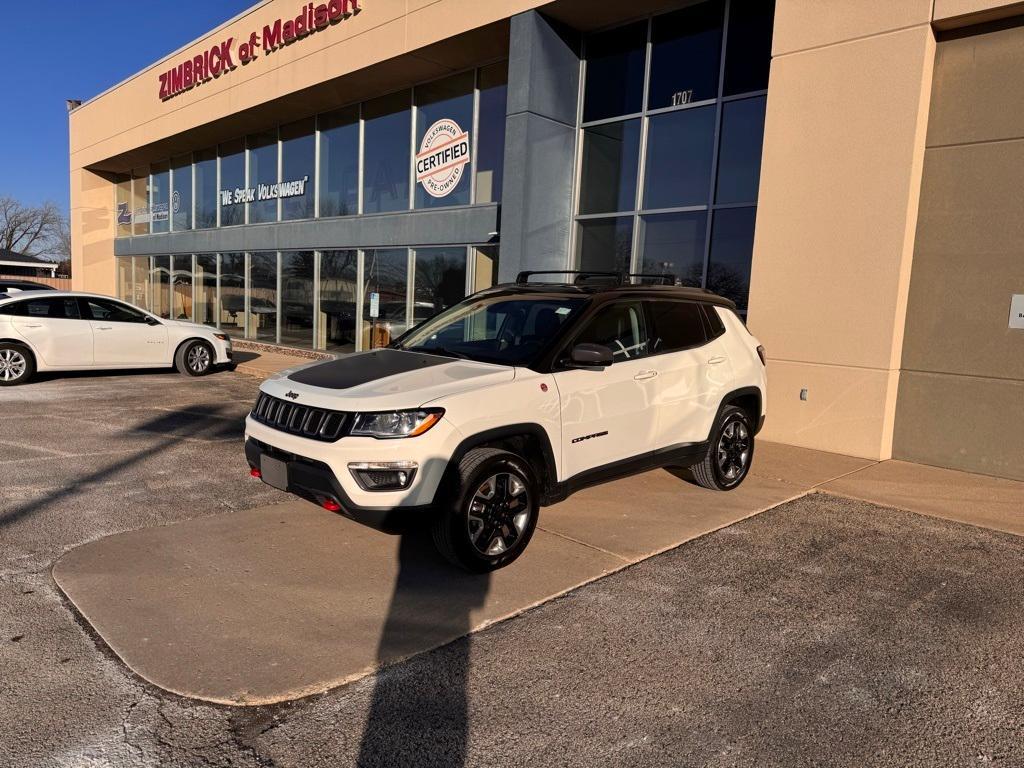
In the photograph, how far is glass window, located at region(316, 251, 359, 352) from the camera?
1564 centimetres

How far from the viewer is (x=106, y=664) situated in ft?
10.8

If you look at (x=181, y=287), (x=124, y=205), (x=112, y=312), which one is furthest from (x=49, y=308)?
(x=124, y=205)

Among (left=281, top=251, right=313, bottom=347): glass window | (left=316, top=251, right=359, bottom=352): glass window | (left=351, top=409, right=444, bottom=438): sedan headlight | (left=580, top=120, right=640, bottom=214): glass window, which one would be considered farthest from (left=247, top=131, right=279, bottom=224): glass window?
(left=351, top=409, right=444, bottom=438): sedan headlight

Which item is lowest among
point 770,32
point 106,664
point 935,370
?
point 106,664

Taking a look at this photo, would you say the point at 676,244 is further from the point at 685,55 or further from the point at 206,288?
the point at 206,288

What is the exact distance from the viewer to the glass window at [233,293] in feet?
63.5

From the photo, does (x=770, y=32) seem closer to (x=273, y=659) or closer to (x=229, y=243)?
(x=273, y=659)

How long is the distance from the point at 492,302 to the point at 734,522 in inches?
100

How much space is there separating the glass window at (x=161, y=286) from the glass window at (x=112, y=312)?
11.5m

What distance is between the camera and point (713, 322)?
6203 millimetres

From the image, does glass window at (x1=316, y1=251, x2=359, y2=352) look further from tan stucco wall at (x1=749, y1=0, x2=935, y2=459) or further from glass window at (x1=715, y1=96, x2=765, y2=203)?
tan stucco wall at (x1=749, y1=0, x2=935, y2=459)

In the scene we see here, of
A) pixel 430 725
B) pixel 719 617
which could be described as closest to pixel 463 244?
pixel 719 617

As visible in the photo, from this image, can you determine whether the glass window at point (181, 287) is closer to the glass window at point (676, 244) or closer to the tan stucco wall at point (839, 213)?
the glass window at point (676, 244)

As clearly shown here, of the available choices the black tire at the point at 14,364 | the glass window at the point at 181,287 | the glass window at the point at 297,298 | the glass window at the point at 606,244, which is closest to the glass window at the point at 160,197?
the glass window at the point at 181,287
